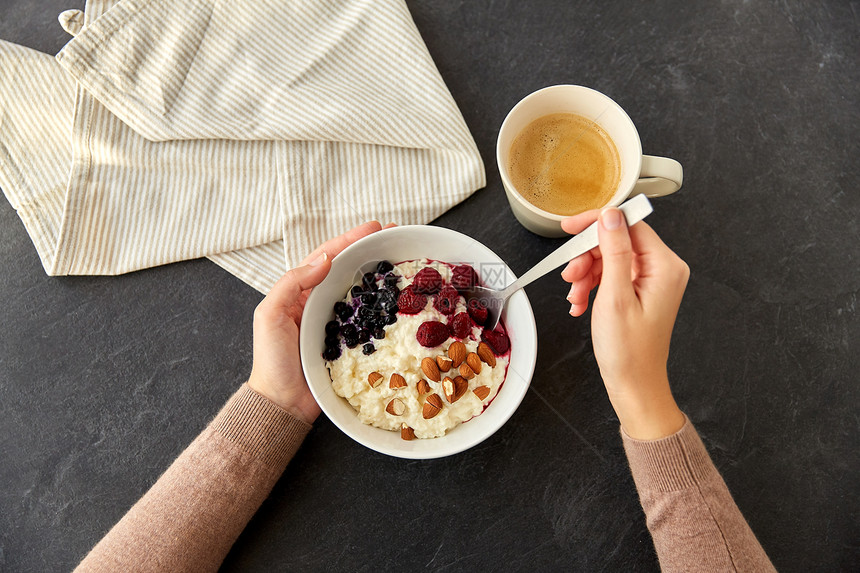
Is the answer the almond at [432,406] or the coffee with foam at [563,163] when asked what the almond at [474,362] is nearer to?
the almond at [432,406]

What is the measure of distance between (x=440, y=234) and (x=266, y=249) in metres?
0.44

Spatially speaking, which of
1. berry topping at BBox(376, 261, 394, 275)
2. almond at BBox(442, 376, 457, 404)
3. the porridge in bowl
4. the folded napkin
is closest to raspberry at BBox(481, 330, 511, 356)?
the porridge in bowl

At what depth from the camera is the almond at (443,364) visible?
919 mm

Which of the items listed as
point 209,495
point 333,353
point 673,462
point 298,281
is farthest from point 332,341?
point 673,462

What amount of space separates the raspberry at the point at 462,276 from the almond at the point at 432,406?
0.20 meters

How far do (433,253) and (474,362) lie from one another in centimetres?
22

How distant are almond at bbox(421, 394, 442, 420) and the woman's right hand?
29 cm

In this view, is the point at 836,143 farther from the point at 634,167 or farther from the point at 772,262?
the point at 634,167

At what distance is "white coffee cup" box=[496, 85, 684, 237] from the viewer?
965 mm

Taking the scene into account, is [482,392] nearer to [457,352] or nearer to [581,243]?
[457,352]

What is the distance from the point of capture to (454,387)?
91 cm

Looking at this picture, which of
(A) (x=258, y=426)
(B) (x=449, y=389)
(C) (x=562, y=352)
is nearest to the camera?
(B) (x=449, y=389)

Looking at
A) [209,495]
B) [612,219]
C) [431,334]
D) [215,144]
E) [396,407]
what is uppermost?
[612,219]

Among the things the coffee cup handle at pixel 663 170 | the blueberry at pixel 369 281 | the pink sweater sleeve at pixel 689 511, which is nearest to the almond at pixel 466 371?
the blueberry at pixel 369 281
